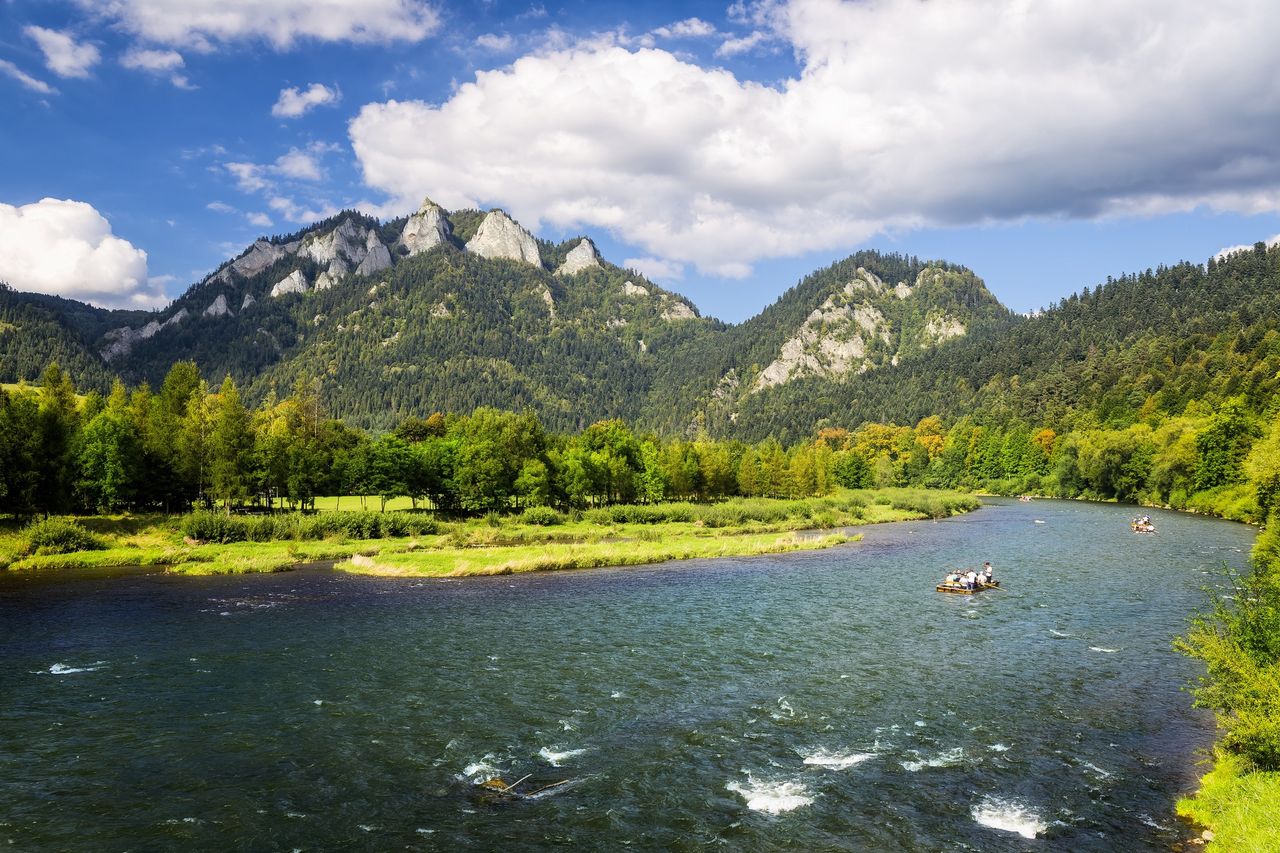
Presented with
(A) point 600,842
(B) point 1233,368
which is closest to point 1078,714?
(A) point 600,842

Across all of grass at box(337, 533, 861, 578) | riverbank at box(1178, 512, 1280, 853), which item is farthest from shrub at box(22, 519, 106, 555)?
riverbank at box(1178, 512, 1280, 853)

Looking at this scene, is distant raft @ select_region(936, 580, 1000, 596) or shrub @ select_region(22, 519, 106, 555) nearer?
distant raft @ select_region(936, 580, 1000, 596)

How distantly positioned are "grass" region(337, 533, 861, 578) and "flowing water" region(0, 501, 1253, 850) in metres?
11.4

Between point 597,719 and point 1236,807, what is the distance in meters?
22.4

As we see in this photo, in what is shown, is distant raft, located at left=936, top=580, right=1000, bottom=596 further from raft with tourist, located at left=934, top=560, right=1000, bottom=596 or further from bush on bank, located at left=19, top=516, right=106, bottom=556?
bush on bank, located at left=19, top=516, right=106, bottom=556

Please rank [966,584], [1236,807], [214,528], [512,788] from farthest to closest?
[214,528]
[966,584]
[512,788]
[1236,807]

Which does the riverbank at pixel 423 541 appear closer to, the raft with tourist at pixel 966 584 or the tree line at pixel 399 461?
the tree line at pixel 399 461

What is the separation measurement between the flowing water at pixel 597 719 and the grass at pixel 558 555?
→ 37.5 ft

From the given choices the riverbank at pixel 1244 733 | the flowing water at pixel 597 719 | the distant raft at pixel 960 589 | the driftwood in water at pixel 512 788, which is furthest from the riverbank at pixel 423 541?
the riverbank at pixel 1244 733

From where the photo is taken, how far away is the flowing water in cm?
2353

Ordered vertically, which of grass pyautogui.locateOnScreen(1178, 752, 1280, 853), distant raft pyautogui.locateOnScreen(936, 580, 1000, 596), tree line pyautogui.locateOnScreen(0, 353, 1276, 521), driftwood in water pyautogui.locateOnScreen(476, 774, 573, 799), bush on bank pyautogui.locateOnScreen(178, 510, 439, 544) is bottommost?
distant raft pyautogui.locateOnScreen(936, 580, 1000, 596)

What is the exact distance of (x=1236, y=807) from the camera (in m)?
22.0

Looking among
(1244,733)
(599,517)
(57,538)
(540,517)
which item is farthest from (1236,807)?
(57,538)

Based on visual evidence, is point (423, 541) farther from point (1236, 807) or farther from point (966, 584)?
point (1236, 807)
